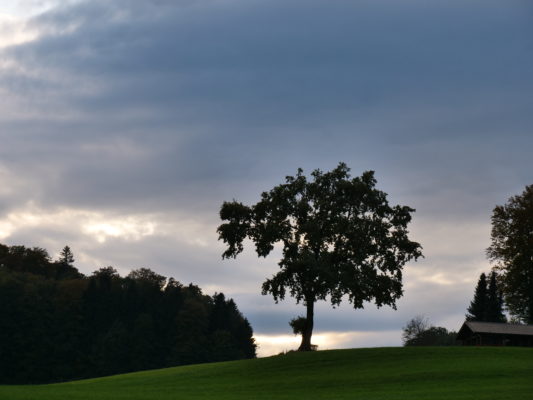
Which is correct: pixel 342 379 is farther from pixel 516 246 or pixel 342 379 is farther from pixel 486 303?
pixel 486 303

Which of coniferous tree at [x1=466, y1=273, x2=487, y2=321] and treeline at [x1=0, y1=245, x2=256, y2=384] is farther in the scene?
treeline at [x1=0, y1=245, x2=256, y2=384]

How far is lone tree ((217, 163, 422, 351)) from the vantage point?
240ft

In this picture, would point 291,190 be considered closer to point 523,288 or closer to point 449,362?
point 449,362

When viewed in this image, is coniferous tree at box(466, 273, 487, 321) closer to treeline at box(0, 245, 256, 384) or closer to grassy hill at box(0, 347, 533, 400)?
treeline at box(0, 245, 256, 384)

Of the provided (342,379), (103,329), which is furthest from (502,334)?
(103,329)

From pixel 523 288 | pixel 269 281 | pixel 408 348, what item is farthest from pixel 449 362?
pixel 523 288

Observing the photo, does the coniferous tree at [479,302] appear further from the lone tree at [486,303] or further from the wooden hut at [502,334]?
the wooden hut at [502,334]

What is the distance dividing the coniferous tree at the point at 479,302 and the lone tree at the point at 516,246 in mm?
26058

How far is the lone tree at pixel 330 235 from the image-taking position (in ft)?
240

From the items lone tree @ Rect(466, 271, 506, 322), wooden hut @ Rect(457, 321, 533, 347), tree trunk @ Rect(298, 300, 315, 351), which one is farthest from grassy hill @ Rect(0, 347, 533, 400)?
lone tree @ Rect(466, 271, 506, 322)

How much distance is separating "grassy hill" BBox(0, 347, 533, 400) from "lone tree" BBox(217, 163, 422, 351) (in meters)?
5.80

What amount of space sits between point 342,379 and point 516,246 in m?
47.4

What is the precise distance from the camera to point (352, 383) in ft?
178

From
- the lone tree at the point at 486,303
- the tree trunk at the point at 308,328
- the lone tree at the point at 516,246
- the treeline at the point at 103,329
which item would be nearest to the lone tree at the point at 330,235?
the tree trunk at the point at 308,328
